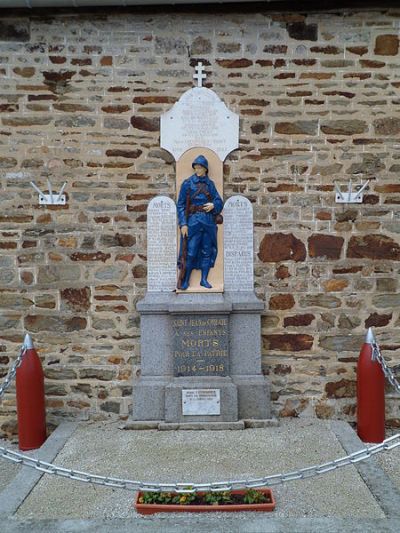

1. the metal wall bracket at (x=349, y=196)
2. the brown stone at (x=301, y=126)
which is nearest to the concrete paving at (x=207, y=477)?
the metal wall bracket at (x=349, y=196)

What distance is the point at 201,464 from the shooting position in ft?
12.9

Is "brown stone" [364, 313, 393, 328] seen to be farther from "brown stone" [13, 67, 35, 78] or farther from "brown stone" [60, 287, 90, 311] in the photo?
"brown stone" [13, 67, 35, 78]

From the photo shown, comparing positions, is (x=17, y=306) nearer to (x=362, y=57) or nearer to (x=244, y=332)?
(x=244, y=332)

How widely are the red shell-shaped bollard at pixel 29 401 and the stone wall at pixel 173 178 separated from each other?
0.45 meters

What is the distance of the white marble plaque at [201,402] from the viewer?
4668 millimetres

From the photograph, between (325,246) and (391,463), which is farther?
(325,246)

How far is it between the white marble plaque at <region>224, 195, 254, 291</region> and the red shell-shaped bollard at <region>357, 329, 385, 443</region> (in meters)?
1.27

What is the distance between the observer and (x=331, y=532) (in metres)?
3.00

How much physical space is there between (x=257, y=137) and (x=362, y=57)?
127 centimetres

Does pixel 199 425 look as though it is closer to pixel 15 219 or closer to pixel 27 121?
pixel 15 219

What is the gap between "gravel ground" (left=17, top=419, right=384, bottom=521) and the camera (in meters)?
3.31

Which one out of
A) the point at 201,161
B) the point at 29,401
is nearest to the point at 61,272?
the point at 29,401

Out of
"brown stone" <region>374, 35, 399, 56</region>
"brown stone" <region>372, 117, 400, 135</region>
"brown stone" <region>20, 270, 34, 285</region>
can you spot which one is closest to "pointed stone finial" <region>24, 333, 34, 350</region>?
"brown stone" <region>20, 270, 34, 285</region>

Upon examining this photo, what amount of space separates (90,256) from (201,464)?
224cm
